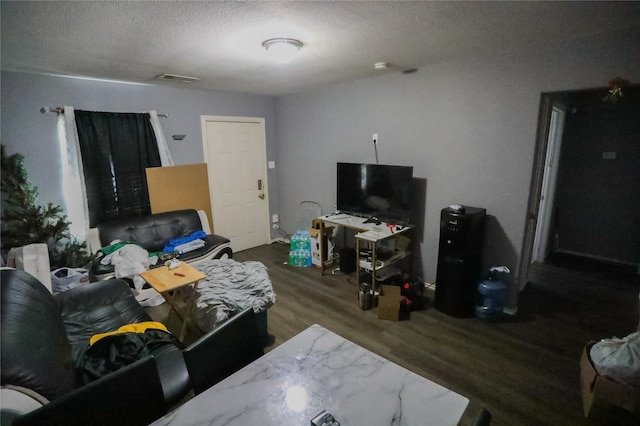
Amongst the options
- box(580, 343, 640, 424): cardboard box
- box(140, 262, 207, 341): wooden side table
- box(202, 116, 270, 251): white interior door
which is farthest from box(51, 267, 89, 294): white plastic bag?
box(580, 343, 640, 424): cardboard box

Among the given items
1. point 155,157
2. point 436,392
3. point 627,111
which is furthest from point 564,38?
point 155,157

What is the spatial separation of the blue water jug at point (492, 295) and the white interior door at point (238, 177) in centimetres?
341

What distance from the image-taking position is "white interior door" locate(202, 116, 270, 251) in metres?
4.39

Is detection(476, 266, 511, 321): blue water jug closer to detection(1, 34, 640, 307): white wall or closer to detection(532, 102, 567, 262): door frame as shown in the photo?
detection(1, 34, 640, 307): white wall

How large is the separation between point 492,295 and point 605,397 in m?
1.07

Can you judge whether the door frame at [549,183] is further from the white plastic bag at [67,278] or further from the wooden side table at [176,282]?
the white plastic bag at [67,278]

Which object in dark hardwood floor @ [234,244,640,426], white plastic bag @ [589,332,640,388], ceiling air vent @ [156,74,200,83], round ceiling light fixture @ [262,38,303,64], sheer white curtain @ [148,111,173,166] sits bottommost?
dark hardwood floor @ [234,244,640,426]

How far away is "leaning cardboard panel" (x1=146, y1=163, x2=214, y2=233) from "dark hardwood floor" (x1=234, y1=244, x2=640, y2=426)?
161cm

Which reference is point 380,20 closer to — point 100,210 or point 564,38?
point 564,38

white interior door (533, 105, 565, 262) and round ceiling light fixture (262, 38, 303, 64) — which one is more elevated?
round ceiling light fixture (262, 38, 303, 64)

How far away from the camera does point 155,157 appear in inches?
151

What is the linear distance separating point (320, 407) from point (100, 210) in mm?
3553

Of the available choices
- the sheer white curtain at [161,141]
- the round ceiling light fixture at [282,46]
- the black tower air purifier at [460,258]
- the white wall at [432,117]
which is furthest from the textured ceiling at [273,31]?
the black tower air purifier at [460,258]

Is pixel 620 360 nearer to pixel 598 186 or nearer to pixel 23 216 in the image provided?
pixel 598 186
